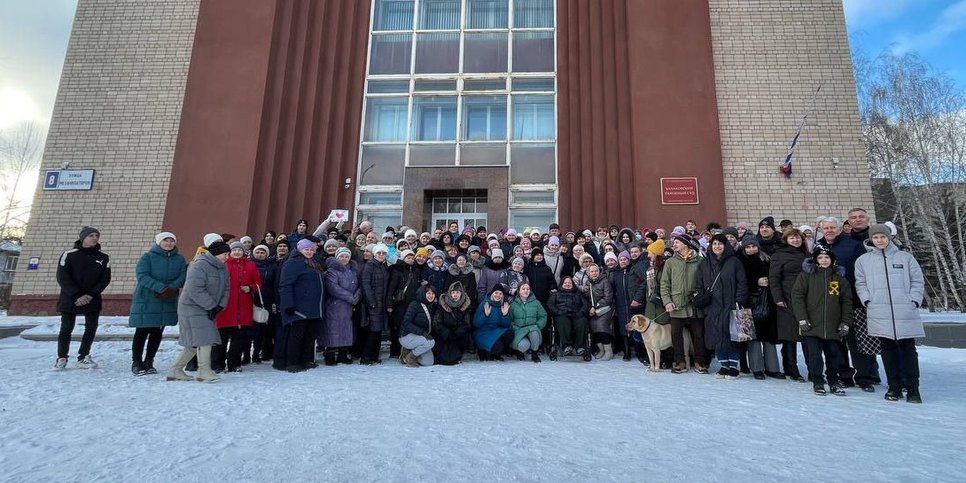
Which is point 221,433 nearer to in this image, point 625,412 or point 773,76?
point 625,412

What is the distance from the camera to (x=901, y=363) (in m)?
4.16

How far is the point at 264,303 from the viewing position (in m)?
5.97

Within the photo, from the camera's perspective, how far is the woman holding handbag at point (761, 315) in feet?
16.7

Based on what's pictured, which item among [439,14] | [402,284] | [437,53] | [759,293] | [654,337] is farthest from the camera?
[439,14]

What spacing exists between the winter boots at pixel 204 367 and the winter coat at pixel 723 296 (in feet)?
17.6

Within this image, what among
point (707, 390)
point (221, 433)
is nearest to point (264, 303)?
point (221, 433)

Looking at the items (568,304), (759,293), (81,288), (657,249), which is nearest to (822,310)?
(759,293)

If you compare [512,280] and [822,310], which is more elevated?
[512,280]

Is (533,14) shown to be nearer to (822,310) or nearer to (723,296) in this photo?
(723,296)

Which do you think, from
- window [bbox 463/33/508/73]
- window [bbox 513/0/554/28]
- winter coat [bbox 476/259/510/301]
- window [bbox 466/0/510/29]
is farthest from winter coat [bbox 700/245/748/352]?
window [bbox 466/0/510/29]

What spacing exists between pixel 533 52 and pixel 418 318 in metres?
9.60

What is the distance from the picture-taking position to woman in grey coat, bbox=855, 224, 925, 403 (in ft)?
13.5

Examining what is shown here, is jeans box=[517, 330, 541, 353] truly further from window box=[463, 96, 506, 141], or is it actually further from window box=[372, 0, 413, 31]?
window box=[372, 0, 413, 31]

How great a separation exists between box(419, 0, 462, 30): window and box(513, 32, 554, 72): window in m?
1.94
